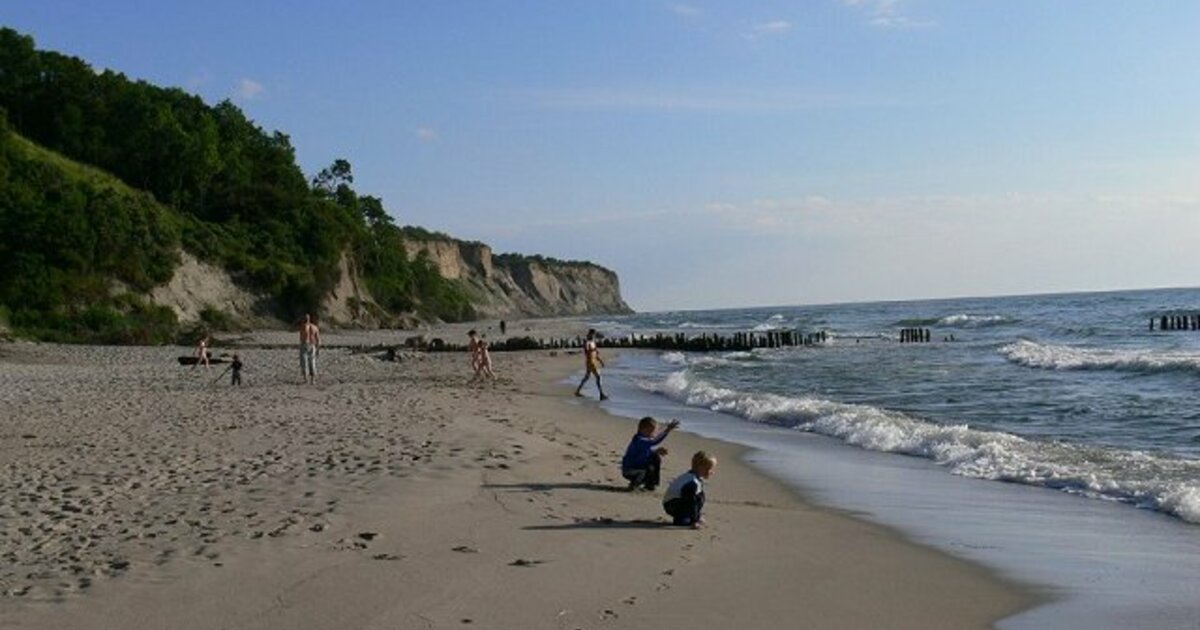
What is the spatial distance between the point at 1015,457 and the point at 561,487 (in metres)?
6.92

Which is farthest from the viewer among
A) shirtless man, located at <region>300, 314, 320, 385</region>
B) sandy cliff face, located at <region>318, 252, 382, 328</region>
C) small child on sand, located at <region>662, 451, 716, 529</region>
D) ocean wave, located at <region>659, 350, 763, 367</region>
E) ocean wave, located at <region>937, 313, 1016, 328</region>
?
ocean wave, located at <region>937, 313, 1016, 328</region>

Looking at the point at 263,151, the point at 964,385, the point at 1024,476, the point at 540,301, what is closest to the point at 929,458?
the point at 1024,476

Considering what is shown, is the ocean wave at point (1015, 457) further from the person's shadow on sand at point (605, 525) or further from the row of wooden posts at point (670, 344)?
the row of wooden posts at point (670, 344)

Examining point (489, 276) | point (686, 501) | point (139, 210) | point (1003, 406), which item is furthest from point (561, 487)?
point (489, 276)

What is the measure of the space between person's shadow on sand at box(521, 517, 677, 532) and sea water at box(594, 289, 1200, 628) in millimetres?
2389

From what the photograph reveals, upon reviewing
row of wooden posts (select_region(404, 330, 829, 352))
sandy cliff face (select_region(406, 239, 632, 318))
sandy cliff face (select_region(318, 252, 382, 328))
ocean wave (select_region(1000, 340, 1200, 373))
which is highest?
sandy cliff face (select_region(406, 239, 632, 318))

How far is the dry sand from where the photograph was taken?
6473 millimetres

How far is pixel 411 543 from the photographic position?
26.6 feet

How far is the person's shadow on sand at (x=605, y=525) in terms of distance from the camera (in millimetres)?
8867

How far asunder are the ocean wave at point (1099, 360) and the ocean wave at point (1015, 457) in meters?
15.2

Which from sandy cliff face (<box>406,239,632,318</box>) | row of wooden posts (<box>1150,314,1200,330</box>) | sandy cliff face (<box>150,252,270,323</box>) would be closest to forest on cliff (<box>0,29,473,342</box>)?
sandy cliff face (<box>150,252,270,323</box>)

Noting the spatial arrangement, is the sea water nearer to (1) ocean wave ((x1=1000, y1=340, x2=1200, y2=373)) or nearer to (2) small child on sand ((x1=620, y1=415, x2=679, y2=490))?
(1) ocean wave ((x1=1000, y1=340, x2=1200, y2=373))

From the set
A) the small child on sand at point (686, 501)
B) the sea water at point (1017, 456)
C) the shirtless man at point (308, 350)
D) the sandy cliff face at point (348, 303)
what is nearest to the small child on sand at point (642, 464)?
the small child on sand at point (686, 501)

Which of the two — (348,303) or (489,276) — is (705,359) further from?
(489,276)
